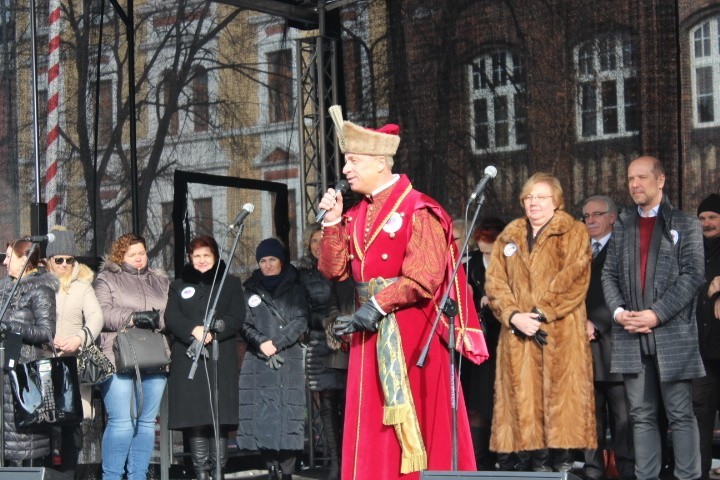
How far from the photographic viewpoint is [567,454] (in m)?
7.27

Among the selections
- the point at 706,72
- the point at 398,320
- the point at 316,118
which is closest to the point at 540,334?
the point at 398,320

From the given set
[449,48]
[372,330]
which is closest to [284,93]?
[449,48]

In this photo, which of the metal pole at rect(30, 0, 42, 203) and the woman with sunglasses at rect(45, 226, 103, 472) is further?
the metal pole at rect(30, 0, 42, 203)

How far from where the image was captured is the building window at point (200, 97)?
1031 centimetres

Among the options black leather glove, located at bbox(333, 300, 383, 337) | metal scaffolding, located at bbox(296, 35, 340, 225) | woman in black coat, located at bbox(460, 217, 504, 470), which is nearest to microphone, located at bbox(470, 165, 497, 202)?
black leather glove, located at bbox(333, 300, 383, 337)

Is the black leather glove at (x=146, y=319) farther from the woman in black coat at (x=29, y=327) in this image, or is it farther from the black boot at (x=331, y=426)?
the black boot at (x=331, y=426)

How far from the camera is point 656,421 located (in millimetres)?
6852

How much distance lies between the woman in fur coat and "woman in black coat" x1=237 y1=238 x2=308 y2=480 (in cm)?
185

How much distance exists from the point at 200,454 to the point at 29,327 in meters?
1.37

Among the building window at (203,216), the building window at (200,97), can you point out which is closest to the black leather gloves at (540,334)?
the building window at (203,216)

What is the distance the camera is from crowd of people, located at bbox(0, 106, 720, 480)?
592 centimetres

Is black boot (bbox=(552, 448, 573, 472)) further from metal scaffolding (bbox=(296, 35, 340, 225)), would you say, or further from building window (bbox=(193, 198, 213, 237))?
building window (bbox=(193, 198, 213, 237))

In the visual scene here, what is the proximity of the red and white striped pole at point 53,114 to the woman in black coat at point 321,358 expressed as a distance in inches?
79.5

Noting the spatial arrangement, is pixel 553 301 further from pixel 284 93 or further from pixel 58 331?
pixel 284 93
